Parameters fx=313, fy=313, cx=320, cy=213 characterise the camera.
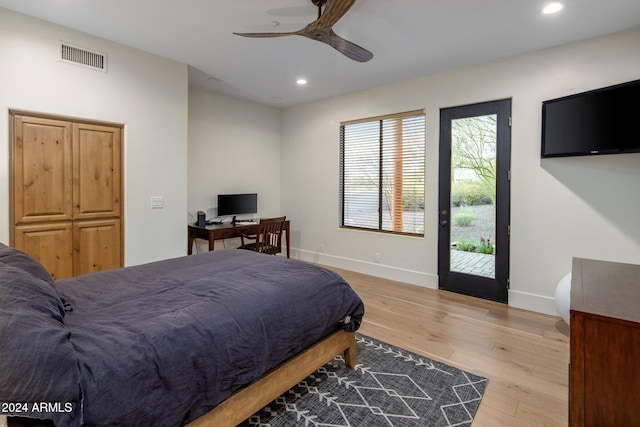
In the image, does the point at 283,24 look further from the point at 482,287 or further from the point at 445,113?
the point at 482,287

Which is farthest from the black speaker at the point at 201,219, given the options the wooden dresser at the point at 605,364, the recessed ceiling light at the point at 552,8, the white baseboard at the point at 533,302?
the recessed ceiling light at the point at 552,8

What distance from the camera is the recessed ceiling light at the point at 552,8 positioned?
2.43 metres

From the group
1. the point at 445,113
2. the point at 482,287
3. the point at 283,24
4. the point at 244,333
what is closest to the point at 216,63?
the point at 283,24

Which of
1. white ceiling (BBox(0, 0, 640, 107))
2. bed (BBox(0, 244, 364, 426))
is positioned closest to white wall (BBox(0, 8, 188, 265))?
white ceiling (BBox(0, 0, 640, 107))

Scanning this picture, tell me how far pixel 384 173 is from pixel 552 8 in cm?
253

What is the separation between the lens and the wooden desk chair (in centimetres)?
448

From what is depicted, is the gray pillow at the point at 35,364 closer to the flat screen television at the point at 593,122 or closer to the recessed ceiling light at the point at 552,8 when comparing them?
the recessed ceiling light at the point at 552,8

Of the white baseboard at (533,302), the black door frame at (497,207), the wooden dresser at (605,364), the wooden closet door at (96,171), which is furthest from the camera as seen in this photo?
the black door frame at (497,207)

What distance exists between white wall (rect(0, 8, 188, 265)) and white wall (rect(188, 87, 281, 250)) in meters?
0.87

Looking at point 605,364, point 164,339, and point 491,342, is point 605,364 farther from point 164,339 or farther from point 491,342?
point 164,339

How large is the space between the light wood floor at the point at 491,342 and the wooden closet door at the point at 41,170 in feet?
10.2

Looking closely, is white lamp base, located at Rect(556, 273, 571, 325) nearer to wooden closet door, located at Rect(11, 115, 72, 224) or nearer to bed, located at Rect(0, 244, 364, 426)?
bed, located at Rect(0, 244, 364, 426)

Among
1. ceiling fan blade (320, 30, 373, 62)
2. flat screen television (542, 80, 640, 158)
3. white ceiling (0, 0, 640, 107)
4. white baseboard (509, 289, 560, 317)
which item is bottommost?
white baseboard (509, 289, 560, 317)

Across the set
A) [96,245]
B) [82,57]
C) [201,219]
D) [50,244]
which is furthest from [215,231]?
[82,57]
